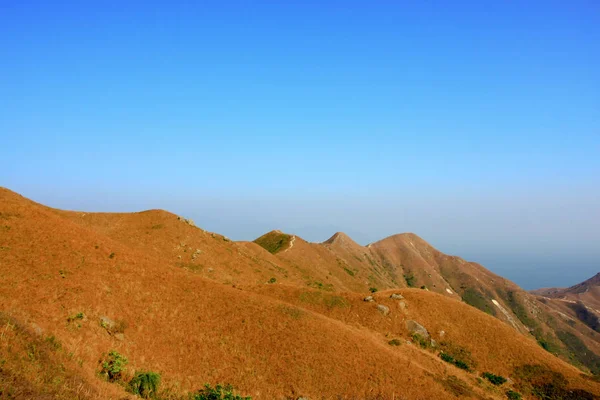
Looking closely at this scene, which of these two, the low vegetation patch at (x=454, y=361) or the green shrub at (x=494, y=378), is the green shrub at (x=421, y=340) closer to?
the low vegetation patch at (x=454, y=361)

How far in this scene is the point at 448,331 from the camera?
41250mm

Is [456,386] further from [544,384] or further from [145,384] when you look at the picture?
[145,384]

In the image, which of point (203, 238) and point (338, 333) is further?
point (203, 238)

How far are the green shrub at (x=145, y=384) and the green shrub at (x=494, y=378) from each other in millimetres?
29798

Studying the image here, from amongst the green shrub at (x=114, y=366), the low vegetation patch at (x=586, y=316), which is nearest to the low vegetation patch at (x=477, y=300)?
the low vegetation patch at (x=586, y=316)

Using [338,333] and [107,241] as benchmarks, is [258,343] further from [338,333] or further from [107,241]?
[107,241]

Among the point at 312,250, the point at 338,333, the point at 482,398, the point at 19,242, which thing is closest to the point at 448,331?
the point at 482,398

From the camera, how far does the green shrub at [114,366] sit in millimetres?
20562

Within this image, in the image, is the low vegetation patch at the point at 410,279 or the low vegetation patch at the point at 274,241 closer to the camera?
the low vegetation patch at the point at 274,241

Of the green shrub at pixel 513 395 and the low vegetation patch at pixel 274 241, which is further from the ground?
the low vegetation patch at pixel 274 241

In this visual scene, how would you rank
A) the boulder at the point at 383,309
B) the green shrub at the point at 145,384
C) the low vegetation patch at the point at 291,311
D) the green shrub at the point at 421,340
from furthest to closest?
the boulder at the point at 383,309 → the green shrub at the point at 421,340 → the low vegetation patch at the point at 291,311 → the green shrub at the point at 145,384

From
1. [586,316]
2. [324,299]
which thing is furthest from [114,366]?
[586,316]

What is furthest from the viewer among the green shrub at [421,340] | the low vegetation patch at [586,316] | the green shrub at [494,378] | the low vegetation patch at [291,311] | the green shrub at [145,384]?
the low vegetation patch at [586,316]

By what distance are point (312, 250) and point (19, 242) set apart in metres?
72.6
